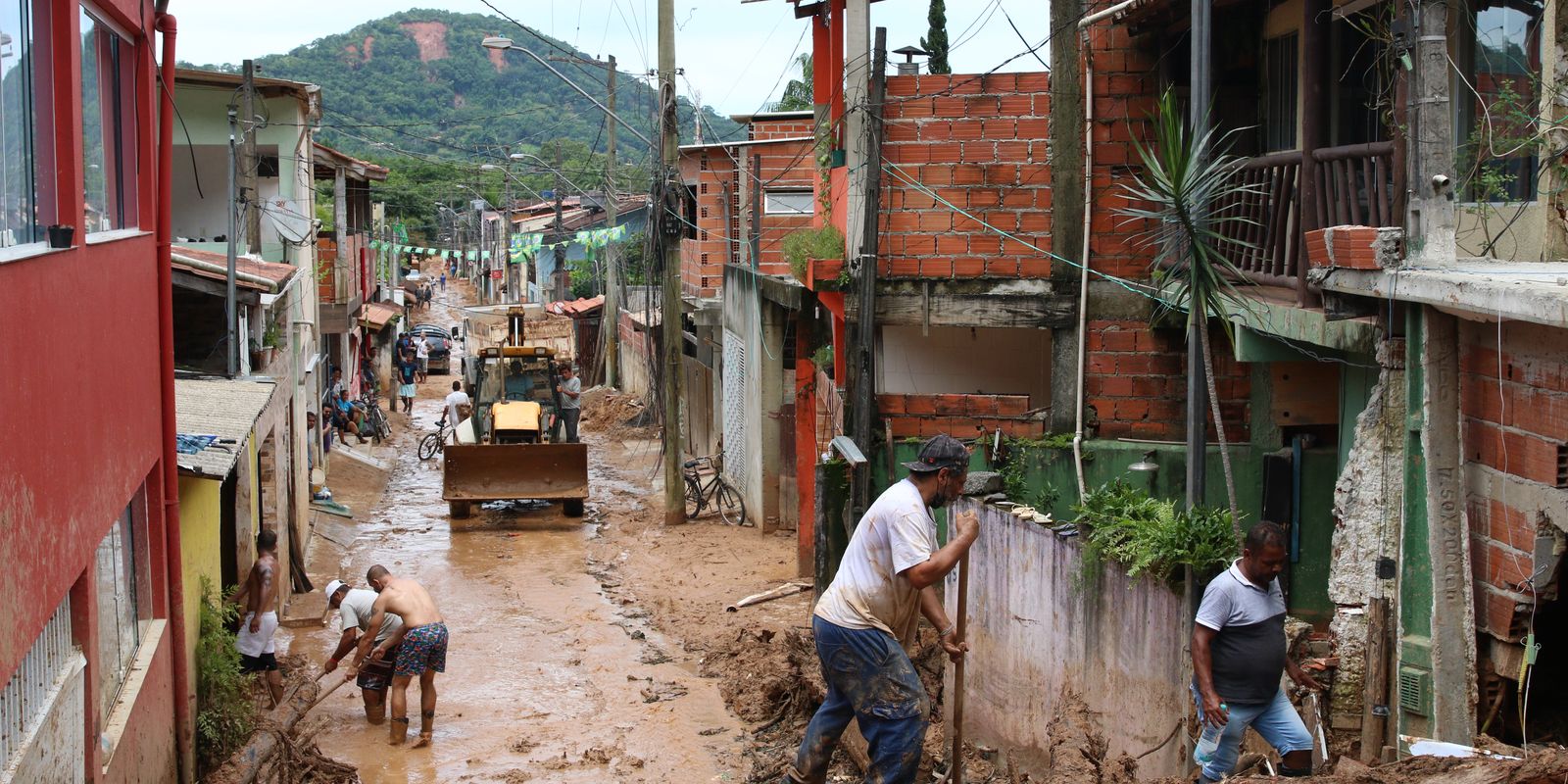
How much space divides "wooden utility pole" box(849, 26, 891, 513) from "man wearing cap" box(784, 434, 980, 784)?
185 inches

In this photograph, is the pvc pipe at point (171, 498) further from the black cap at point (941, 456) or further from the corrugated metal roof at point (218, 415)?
the black cap at point (941, 456)

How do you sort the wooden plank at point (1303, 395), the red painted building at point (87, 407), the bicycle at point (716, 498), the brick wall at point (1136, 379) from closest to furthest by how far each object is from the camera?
the red painted building at point (87, 407), the wooden plank at point (1303, 395), the brick wall at point (1136, 379), the bicycle at point (716, 498)

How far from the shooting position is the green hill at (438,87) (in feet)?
286

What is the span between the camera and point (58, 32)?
20.6 ft

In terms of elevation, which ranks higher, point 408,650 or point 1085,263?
point 1085,263

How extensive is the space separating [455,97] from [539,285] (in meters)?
54.3

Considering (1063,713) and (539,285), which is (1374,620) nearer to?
(1063,713)

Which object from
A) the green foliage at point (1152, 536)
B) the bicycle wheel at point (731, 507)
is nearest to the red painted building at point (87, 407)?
the green foliage at point (1152, 536)

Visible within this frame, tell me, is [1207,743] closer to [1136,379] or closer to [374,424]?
[1136,379]

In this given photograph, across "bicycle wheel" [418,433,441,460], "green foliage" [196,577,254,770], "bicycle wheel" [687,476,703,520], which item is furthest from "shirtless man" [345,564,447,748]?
"bicycle wheel" [418,433,441,460]

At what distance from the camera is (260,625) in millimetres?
11219

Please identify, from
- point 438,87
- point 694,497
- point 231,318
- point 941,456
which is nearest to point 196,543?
point 231,318

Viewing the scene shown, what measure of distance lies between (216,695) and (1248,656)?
7.08 meters

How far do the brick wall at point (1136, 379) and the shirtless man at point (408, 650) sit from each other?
5325mm
